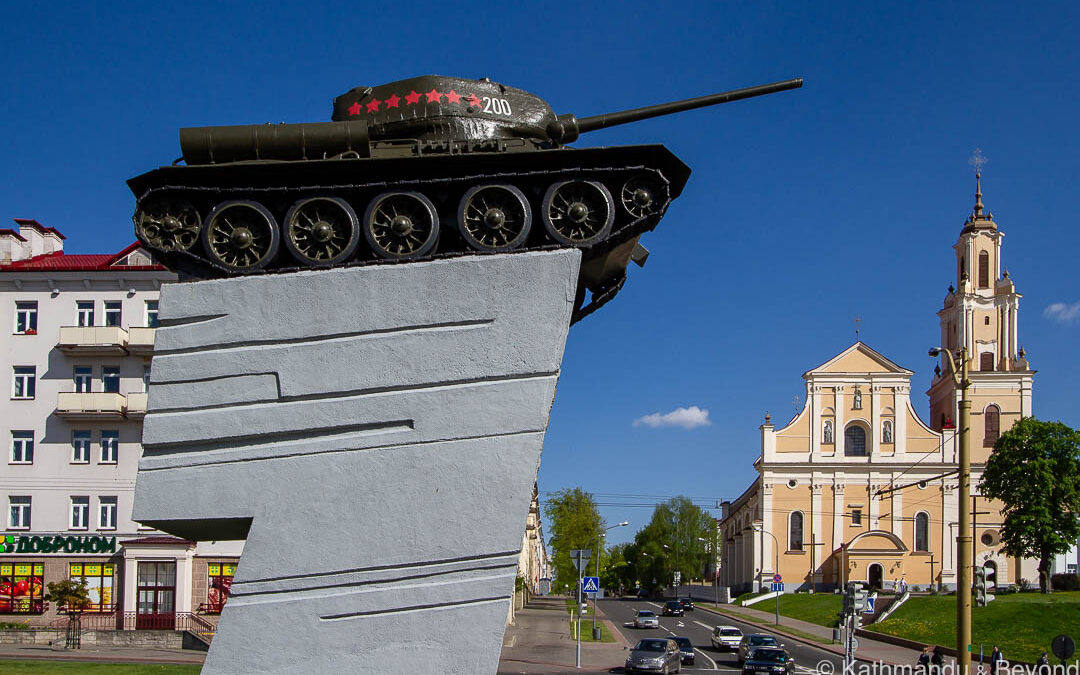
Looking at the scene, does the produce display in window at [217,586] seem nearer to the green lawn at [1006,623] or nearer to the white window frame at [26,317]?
the white window frame at [26,317]

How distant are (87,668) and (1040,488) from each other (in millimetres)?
48403

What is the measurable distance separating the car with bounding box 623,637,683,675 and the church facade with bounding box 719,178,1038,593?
47.2 metres

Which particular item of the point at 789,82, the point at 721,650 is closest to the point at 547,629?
the point at 721,650

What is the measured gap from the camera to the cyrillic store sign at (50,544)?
34.8 metres

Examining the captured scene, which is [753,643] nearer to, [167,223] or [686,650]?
[686,650]

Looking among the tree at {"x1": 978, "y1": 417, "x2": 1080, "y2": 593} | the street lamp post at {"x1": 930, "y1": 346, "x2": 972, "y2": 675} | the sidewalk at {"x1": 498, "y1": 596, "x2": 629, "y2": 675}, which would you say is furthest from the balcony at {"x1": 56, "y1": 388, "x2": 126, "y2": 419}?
the tree at {"x1": 978, "y1": 417, "x2": 1080, "y2": 593}

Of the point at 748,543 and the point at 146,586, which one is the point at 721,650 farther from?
the point at 748,543

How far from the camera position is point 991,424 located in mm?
75562

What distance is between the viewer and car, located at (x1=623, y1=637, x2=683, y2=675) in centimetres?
2756

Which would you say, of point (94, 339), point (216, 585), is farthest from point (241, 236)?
point (216, 585)

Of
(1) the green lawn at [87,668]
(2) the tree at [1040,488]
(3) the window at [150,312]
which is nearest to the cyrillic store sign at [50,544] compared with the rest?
(3) the window at [150,312]

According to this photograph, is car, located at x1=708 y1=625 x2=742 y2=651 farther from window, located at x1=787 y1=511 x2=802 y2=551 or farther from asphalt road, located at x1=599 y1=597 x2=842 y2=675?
window, located at x1=787 y1=511 x2=802 y2=551

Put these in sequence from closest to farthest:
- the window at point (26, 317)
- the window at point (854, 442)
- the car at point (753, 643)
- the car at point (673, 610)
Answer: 1. the car at point (753, 643)
2. the window at point (26, 317)
3. the car at point (673, 610)
4. the window at point (854, 442)

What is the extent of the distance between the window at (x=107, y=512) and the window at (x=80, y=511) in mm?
393
